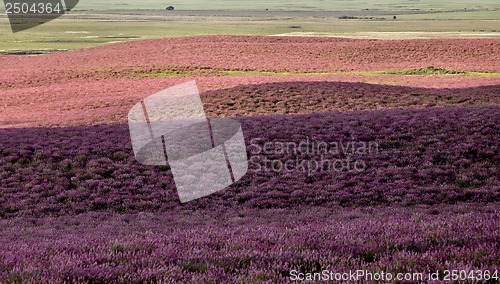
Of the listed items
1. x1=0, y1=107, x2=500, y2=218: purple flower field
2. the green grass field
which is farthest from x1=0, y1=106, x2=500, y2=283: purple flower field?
the green grass field

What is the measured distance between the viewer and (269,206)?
57.9 feet

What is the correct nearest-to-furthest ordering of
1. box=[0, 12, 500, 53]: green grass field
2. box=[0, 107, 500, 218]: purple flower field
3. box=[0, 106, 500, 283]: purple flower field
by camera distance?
box=[0, 106, 500, 283]: purple flower field, box=[0, 107, 500, 218]: purple flower field, box=[0, 12, 500, 53]: green grass field

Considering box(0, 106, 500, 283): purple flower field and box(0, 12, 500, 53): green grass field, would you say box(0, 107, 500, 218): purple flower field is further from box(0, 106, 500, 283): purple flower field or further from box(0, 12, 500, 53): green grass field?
box(0, 12, 500, 53): green grass field

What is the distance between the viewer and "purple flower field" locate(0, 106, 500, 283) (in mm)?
7371

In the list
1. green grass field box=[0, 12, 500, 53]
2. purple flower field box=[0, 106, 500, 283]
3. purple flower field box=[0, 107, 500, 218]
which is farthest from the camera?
green grass field box=[0, 12, 500, 53]

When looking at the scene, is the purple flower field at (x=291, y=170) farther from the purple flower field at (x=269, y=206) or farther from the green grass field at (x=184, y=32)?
the green grass field at (x=184, y=32)

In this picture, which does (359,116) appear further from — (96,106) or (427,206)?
(96,106)

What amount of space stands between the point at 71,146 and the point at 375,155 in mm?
14066

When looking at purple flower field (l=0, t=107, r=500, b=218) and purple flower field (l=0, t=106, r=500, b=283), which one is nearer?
purple flower field (l=0, t=106, r=500, b=283)

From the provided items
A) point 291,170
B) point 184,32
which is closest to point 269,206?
point 291,170

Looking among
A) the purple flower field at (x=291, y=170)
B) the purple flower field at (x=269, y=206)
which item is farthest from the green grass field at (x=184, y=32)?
the purple flower field at (x=269, y=206)

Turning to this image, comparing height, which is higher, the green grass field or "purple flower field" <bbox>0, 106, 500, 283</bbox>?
"purple flower field" <bbox>0, 106, 500, 283</bbox>

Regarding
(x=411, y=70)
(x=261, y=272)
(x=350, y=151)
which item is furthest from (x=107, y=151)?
(x=411, y=70)

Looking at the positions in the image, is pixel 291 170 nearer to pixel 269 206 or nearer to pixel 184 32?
pixel 269 206
